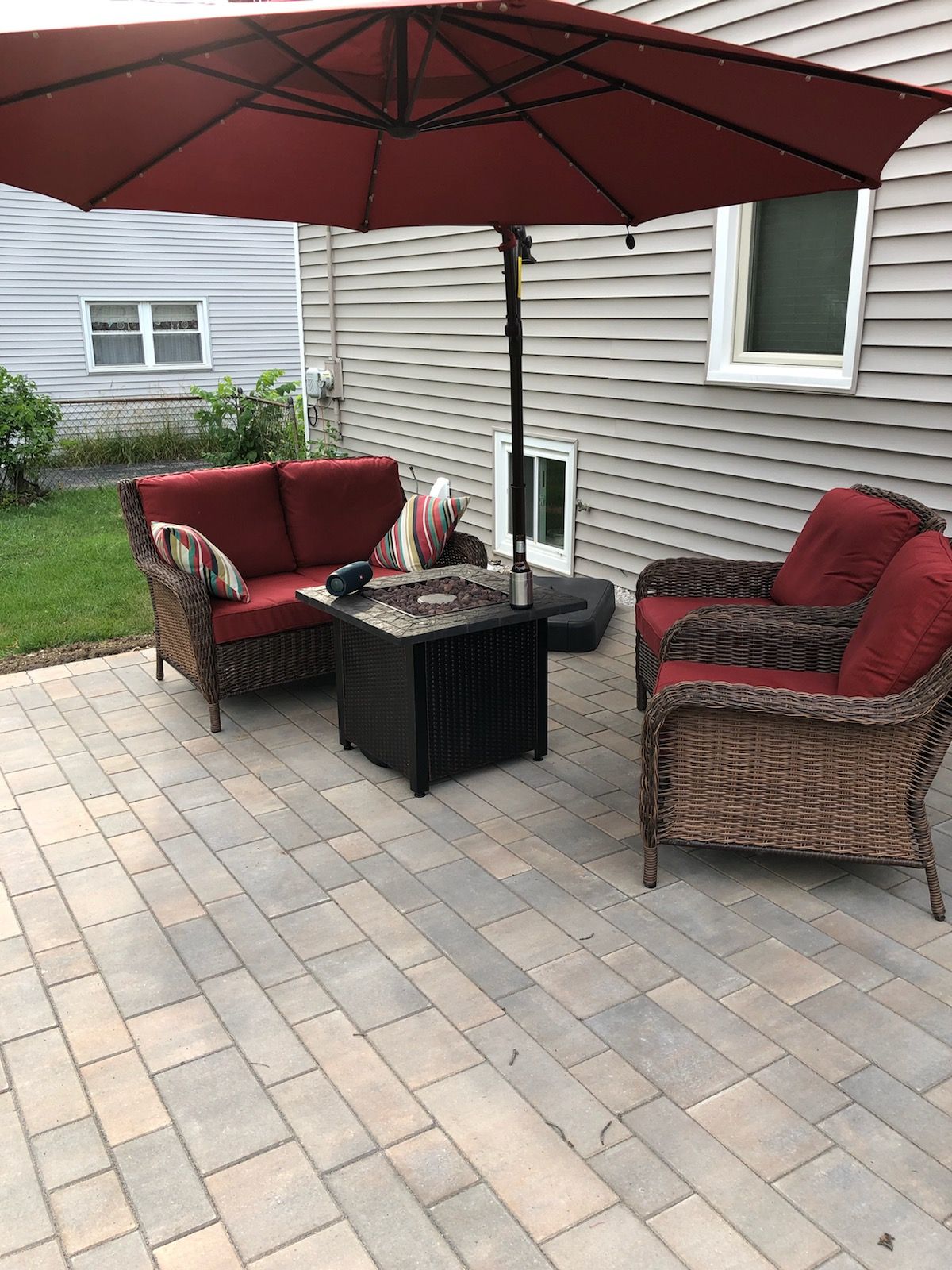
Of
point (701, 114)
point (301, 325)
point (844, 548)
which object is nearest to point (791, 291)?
point (844, 548)

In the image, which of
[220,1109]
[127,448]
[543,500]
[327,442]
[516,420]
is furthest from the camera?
[127,448]

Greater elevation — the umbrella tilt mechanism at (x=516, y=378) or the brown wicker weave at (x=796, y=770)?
the umbrella tilt mechanism at (x=516, y=378)

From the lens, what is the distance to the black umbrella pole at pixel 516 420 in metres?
3.29

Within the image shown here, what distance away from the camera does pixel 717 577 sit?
13.0ft

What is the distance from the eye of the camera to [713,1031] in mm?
2262

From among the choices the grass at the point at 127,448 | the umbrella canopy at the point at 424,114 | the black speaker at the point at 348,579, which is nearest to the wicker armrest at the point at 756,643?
the black speaker at the point at 348,579

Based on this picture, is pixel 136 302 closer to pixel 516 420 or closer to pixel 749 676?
pixel 516 420

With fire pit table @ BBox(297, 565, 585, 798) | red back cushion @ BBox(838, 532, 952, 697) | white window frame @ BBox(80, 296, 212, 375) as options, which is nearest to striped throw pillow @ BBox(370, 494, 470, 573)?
fire pit table @ BBox(297, 565, 585, 798)

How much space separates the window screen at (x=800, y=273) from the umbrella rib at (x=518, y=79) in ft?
7.23

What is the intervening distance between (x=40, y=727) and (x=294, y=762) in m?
1.17

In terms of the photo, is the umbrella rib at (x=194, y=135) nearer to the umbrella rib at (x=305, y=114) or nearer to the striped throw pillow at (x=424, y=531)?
the umbrella rib at (x=305, y=114)

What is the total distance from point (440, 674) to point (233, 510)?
162 cm

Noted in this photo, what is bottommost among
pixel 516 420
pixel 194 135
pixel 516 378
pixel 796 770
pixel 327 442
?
pixel 796 770

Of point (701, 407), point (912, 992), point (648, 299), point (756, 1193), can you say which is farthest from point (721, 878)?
point (648, 299)
